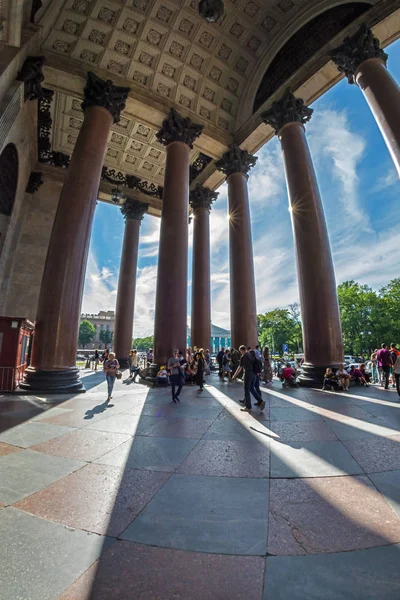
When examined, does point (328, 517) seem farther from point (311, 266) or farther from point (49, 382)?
point (311, 266)

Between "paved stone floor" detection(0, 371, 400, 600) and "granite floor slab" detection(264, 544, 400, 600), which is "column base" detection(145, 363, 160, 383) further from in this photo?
"granite floor slab" detection(264, 544, 400, 600)

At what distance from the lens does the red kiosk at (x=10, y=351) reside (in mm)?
9188

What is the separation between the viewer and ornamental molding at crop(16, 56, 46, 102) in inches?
470

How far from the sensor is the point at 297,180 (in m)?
13.0

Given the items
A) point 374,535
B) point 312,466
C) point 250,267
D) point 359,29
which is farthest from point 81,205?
point 359,29

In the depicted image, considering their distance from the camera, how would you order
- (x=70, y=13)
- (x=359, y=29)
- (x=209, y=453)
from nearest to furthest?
(x=209, y=453) < (x=359, y=29) < (x=70, y=13)

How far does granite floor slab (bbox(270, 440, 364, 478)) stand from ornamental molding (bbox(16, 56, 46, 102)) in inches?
680

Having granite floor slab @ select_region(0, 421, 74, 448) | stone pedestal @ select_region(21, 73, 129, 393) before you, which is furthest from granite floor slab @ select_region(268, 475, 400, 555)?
stone pedestal @ select_region(21, 73, 129, 393)

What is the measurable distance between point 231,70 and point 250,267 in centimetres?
1425

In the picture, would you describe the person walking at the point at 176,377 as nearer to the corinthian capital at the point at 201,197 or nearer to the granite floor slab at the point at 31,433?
the granite floor slab at the point at 31,433

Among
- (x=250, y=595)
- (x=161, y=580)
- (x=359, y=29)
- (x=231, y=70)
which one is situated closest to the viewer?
(x=250, y=595)

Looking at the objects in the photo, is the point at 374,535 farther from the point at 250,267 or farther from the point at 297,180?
the point at 250,267

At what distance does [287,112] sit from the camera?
14.6m

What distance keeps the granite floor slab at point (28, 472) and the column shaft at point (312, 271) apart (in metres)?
9.75
